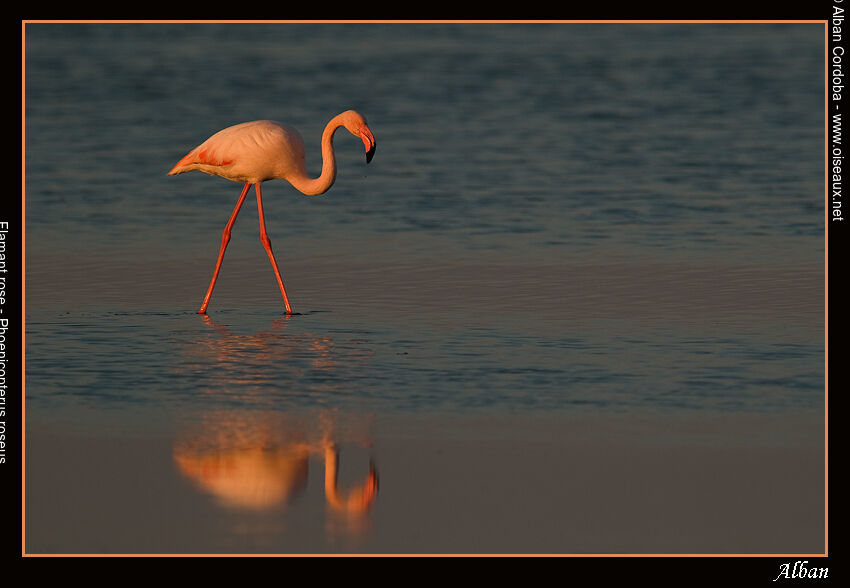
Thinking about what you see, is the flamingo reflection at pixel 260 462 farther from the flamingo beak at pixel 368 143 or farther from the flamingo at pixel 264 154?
the flamingo at pixel 264 154

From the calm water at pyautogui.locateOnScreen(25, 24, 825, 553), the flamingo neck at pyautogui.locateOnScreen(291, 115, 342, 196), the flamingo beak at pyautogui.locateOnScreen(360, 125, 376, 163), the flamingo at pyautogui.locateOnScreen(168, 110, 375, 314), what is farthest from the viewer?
the flamingo neck at pyautogui.locateOnScreen(291, 115, 342, 196)

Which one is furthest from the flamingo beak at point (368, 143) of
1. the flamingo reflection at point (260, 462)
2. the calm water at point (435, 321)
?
the flamingo reflection at point (260, 462)

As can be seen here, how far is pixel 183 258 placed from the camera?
39.5 ft

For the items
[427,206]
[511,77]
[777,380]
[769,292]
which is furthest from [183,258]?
[511,77]

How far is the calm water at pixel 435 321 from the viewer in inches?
243

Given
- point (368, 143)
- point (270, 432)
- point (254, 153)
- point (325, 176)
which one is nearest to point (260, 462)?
point (270, 432)

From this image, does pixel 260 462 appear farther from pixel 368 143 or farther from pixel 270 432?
pixel 368 143

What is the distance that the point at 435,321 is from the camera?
9805 mm

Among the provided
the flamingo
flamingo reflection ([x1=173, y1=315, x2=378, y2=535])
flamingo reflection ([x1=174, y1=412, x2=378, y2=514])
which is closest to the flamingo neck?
the flamingo

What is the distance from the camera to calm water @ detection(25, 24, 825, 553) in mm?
6160

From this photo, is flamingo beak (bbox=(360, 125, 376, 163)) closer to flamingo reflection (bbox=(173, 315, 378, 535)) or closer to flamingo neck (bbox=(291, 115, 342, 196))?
flamingo neck (bbox=(291, 115, 342, 196))

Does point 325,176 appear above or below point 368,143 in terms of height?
below

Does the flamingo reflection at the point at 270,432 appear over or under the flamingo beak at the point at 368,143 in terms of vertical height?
under
